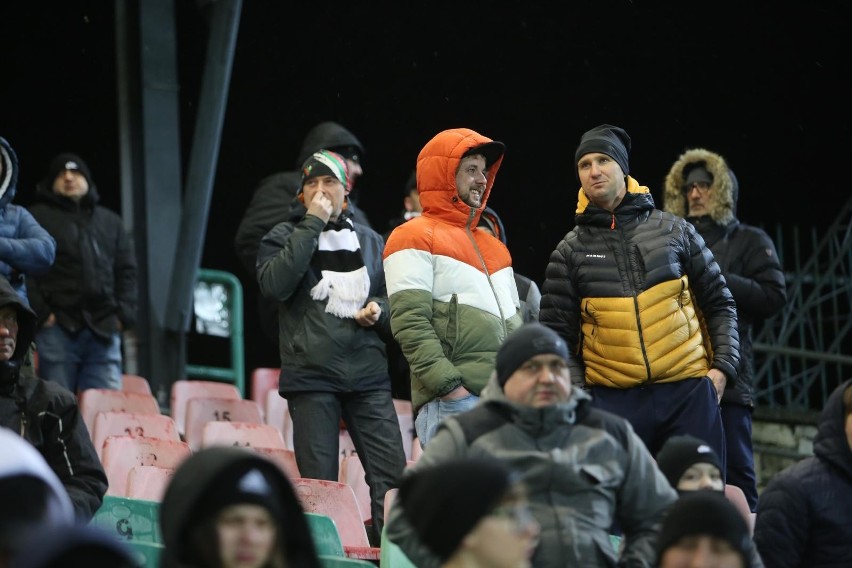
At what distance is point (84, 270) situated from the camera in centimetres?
838

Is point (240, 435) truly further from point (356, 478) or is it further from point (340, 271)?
point (340, 271)

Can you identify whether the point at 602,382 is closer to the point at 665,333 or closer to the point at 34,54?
the point at 665,333

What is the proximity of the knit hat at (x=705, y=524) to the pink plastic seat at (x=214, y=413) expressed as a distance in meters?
4.07

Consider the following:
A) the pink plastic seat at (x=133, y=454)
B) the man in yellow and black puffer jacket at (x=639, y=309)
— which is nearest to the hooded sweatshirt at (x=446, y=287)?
the man in yellow and black puffer jacket at (x=639, y=309)

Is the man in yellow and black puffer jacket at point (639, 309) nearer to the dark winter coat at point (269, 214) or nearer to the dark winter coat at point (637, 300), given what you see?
the dark winter coat at point (637, 300)

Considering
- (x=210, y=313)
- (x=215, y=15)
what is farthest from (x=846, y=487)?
(x=210, y=313)

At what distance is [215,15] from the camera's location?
9094 mm

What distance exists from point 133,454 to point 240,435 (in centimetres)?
90

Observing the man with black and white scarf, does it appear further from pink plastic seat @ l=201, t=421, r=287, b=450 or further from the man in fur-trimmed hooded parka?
the man in fur-trimmed hooded parka

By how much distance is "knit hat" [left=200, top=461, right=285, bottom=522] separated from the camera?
3.44m

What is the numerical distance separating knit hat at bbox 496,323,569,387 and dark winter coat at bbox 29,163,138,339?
13.6 ft

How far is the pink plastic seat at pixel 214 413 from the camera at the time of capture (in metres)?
7.89

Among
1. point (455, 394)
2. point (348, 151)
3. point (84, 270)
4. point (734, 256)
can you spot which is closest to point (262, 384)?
point (84, 270)

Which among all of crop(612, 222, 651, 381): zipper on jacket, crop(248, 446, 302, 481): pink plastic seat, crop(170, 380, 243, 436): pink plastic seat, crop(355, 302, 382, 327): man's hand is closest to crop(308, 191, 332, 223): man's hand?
crop(355, 302, 382, 327): man's hand
